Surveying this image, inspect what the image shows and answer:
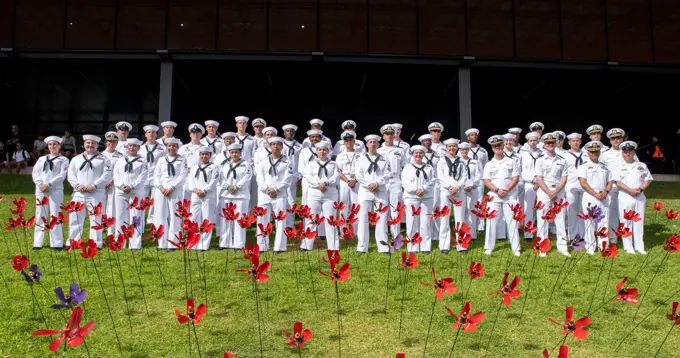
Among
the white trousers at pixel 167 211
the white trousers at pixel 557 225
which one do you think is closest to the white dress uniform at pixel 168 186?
the white trousers at pixel 167 211

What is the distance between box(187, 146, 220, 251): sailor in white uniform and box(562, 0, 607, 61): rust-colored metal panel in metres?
16.9

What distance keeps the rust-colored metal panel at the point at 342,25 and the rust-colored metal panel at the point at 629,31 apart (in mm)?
10119

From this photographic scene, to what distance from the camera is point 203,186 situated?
35.4 feet

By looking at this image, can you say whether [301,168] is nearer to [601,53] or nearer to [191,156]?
[191,156]

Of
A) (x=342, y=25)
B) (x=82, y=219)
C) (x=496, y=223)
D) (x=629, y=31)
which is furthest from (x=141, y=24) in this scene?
(x=629, y=31)

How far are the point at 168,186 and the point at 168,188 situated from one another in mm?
56

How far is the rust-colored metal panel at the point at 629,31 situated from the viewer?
73.4 feet

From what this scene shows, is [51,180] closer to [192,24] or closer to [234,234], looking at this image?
Answer: [234,234]

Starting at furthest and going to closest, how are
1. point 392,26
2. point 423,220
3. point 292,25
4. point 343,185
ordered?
1. point 392,26
2. point 292,25
3. point 343,185
4. point 423,220

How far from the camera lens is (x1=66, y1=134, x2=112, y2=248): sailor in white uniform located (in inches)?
417

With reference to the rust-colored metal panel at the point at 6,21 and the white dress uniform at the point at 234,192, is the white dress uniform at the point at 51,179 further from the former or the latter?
the rust-colored metal panel at the point at 6,21

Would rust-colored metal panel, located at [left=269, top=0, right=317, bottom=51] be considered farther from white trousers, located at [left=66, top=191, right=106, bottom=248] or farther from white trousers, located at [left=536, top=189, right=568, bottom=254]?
white trousers, located at [left=536, top=189, right=568, bottom=254]

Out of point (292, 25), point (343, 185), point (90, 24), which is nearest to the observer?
point (343, 185)

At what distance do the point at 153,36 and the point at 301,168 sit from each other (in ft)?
43.8
